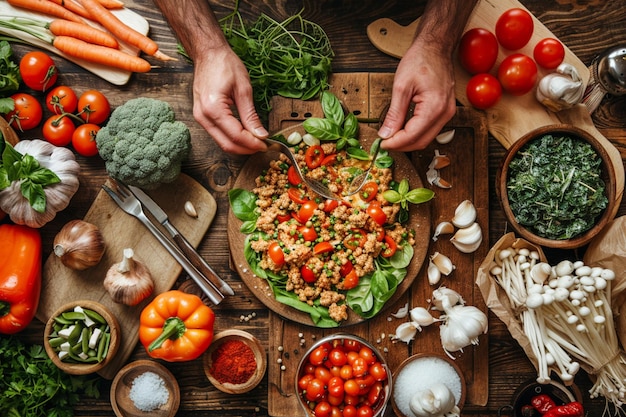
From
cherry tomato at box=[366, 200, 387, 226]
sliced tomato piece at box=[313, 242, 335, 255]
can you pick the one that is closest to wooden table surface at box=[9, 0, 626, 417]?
sliced tomato piece at box=[313, 242, 335, 255]

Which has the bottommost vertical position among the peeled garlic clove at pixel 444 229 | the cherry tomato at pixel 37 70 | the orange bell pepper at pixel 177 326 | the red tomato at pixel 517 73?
the orange bell pepper at pixel 177 326

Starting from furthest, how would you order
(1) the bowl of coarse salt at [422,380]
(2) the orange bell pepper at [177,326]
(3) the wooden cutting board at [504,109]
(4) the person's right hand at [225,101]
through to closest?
(3) the wooden cutting board at [504,109] → (1) the bowl of coarse salt at [422,380] → (2) the orange bell pepper at [177,326] → (4) the person's right hand at [225,101]

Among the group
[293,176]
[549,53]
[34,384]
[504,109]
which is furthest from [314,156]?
[34,384]

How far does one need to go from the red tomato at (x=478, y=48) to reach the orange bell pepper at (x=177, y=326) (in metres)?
1.49

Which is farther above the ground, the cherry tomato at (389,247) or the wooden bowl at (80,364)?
the cherry tomato at (389,247)

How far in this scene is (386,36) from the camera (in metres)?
2.40

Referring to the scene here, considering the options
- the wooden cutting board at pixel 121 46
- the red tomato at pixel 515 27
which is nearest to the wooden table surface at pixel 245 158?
the wooden cutting board at pixel 121 46

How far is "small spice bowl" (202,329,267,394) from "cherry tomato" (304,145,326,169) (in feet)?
2.45

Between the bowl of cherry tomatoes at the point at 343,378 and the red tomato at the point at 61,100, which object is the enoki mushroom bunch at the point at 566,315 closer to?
the bowl of cherry tomatoes at the point at 343,378

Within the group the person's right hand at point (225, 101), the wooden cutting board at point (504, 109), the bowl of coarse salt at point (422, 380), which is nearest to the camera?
the person's right hand at point (225, 101)

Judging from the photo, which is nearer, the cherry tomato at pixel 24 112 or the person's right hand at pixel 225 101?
the person's right hand at pixel 225 101

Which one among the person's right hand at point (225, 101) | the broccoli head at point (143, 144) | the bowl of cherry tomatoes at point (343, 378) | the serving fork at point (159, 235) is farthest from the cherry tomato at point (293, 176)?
the bowl of cherry tomatoes at point (343, 378)

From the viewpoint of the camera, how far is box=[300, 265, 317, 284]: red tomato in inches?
88.7

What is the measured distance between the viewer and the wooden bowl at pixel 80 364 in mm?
2230
